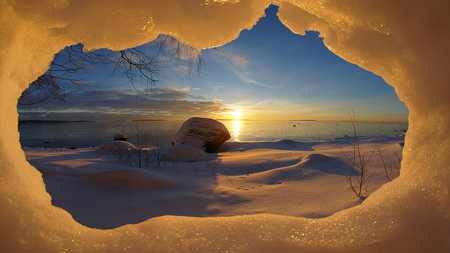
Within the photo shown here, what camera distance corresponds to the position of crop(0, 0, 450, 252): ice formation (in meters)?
0.98

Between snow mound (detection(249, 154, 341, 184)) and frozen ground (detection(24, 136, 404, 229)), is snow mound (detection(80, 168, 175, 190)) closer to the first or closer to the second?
frozen ground (detection(24, 136, 404, 229))

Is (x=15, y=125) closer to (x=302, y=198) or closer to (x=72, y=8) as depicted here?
(x=72, y=8)

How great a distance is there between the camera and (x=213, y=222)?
132cm

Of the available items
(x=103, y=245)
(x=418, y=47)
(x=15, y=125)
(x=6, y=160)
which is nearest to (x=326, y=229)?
(x=418, y=47)

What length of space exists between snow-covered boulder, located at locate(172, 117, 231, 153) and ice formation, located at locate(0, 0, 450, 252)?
6880 millimetres

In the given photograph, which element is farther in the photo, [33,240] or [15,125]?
[15,125]

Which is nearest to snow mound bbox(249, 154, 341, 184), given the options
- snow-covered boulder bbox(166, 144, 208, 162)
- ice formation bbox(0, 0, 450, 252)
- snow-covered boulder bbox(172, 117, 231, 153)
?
ice formation bbox(0, 0, 450, 252)

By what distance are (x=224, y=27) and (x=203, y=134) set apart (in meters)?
7.14

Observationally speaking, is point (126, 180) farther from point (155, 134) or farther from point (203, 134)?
point (155, 134)

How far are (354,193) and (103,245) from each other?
3.04m

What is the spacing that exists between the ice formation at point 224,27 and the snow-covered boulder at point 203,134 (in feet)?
22.6

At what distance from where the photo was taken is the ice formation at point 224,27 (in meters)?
0.98

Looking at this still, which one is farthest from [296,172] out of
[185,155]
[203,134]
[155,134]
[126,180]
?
[155,134]

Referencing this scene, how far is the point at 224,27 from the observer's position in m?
1.44
